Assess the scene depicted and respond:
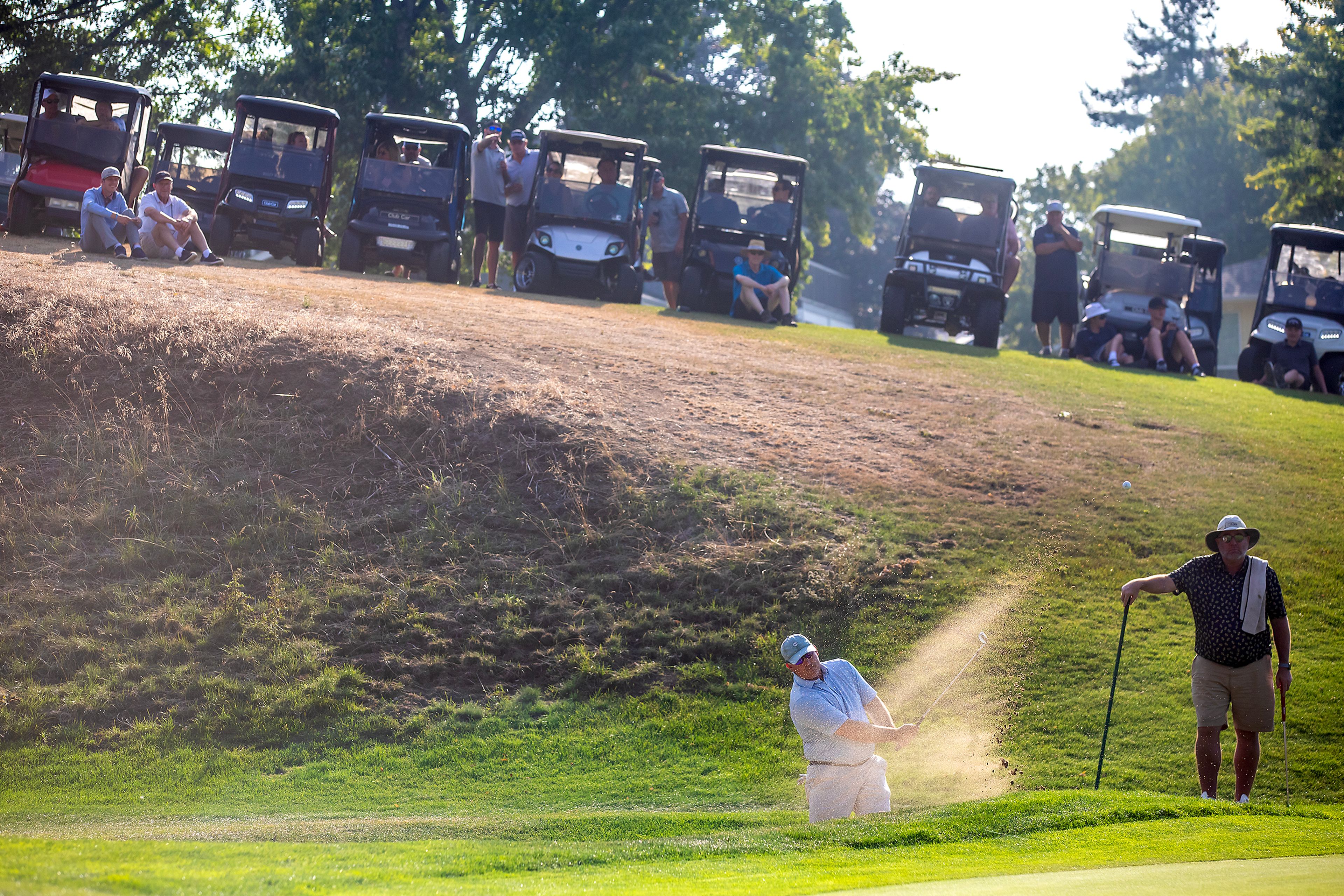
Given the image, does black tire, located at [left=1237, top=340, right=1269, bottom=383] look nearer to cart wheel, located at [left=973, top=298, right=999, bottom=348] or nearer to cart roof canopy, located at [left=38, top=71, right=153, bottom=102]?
cart wheel, located at [left=973, top=298, right=999, bottom=348]

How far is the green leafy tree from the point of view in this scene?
32.4 metres

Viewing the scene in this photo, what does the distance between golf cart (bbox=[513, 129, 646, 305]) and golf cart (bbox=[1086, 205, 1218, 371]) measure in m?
7.51

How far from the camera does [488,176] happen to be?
19.6 meters

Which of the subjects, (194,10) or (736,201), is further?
(194,10)

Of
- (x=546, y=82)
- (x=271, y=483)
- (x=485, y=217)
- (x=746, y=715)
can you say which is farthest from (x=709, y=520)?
(x=546, y=82)

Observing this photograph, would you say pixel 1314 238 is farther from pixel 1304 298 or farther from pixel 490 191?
pixel 490 191

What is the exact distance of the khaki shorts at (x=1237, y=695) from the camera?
783 cm

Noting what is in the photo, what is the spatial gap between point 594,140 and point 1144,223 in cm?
920

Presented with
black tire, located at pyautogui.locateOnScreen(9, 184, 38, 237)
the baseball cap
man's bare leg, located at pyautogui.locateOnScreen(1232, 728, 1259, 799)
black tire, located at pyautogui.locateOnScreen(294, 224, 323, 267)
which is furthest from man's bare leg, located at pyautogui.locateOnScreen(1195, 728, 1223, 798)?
black tire, located at pyautogui.locateOnScreen(9, 184, 38, 237)

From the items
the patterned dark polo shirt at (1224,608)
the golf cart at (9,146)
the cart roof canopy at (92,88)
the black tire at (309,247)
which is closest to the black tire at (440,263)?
the black tire at (309,247)

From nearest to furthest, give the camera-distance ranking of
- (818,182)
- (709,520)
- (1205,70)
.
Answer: (709,520) → (818,182) → (1205,70)

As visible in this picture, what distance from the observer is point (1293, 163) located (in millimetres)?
33656

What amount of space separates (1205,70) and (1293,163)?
170 feet

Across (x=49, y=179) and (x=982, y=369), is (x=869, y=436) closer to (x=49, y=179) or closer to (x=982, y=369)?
(x=982, y=369)
